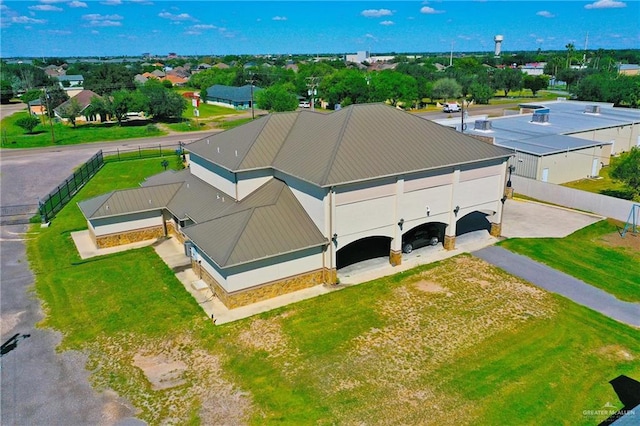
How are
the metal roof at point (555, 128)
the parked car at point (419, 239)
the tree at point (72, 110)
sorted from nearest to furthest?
the parked car at point (419, 239)
the metal roof at point (555, 128)
the tree at point (72, 110)

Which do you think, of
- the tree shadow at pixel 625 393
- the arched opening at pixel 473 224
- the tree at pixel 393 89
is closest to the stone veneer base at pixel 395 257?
the arched opening at pixel 473 224

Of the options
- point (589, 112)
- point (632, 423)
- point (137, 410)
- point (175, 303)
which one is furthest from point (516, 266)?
point (589, 112)

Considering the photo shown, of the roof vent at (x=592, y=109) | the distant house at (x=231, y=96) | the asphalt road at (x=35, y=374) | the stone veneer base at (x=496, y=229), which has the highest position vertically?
the distant house at (x=231, y=96)

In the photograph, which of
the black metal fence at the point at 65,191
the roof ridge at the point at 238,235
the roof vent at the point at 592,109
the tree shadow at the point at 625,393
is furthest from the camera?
the roof vent at the point at 592,109

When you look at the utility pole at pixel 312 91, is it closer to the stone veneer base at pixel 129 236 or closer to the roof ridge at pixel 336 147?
the roof ridge at pixel 336 147

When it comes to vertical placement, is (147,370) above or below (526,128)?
below

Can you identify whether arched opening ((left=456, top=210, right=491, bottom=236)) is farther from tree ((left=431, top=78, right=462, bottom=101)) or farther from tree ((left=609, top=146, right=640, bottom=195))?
tree ((left=431, top=78, right=462, bottom=101))

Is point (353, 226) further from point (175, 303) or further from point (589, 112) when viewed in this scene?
point (589, 112)

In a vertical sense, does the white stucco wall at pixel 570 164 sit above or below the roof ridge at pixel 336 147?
below
